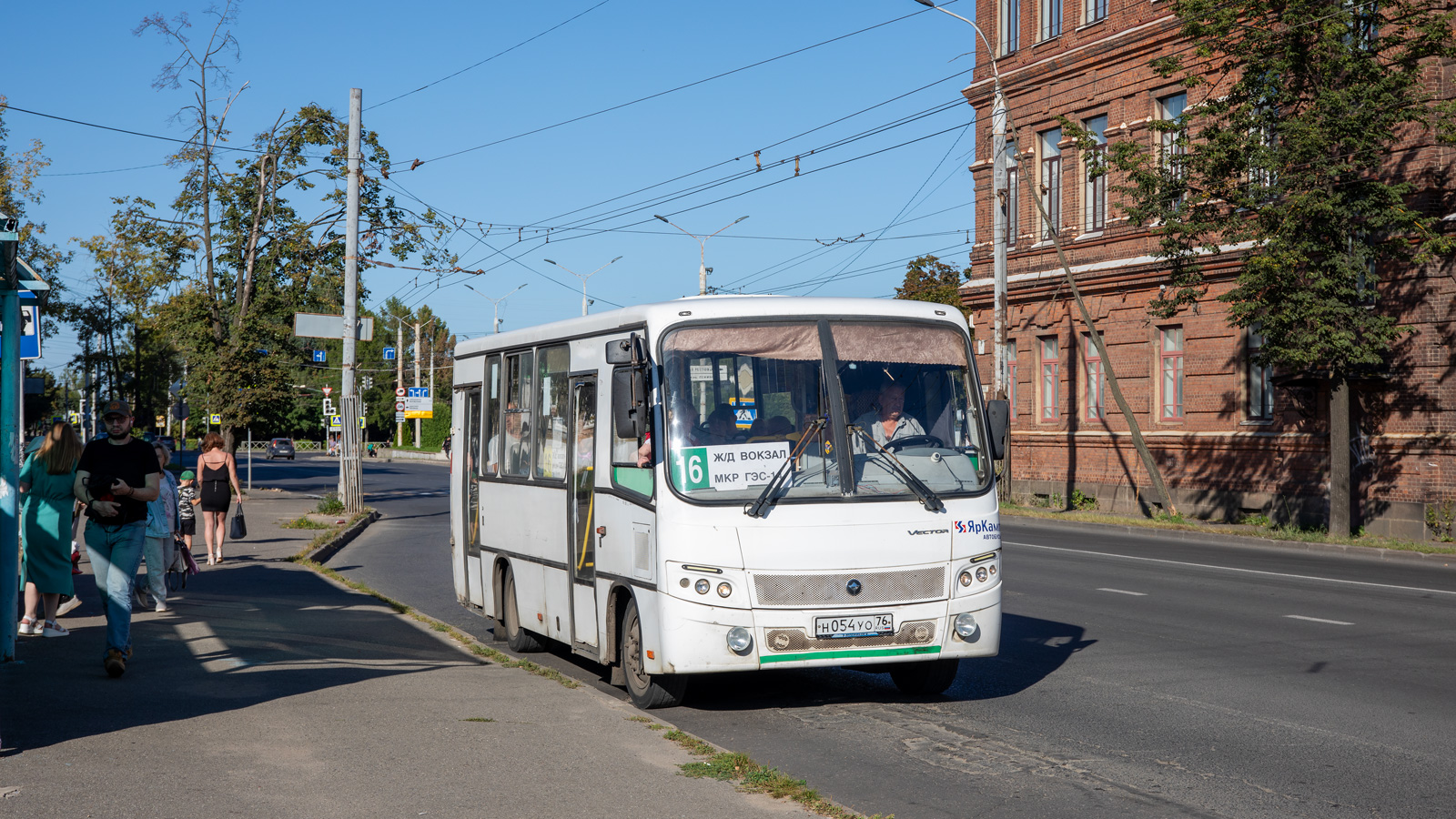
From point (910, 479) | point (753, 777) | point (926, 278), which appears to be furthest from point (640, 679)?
point (926, 278)

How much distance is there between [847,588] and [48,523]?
635cm

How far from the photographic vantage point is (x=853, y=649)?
8031 millimetres

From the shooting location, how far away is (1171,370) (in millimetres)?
31500

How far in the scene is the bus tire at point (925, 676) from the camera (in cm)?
877

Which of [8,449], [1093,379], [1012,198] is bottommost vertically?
[8,449]

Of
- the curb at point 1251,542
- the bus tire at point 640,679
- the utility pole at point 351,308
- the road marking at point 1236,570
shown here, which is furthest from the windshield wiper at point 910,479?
the utility pole at point 351,308

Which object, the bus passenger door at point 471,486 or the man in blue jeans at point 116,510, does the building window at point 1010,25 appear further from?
the man in blue jeans at point 116,510

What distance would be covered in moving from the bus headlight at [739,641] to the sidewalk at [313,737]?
708mm

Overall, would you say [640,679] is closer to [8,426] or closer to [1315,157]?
[8,426]

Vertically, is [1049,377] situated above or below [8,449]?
above

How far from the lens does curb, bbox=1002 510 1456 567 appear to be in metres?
21.4

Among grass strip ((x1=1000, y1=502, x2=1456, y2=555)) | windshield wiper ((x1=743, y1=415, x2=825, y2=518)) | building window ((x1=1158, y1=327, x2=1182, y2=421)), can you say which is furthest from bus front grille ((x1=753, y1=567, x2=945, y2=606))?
building window ((x1=1158, y1=327, x2=1182, y2=421))

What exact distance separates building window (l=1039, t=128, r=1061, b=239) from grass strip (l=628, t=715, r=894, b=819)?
30.5 metres

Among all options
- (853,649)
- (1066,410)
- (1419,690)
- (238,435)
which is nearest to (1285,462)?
(1066,410)
